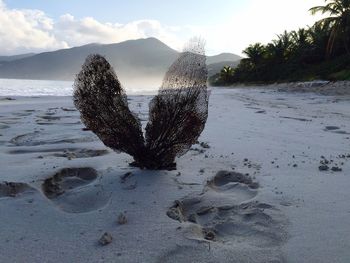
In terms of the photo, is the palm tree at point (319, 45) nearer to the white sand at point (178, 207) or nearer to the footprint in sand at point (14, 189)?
the white sand at point (178, 207)

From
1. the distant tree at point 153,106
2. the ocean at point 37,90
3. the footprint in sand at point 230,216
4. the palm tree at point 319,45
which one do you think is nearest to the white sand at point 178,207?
the footprint in sand at point 230,216

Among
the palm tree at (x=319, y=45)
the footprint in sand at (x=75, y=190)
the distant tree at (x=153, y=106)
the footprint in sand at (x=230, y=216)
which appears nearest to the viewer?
the footprint in sand at (x=230, y=216)

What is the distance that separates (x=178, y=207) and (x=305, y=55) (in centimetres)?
4431

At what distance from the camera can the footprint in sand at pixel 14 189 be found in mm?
3312

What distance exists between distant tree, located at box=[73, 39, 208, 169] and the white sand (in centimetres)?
30

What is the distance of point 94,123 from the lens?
3.88 metres

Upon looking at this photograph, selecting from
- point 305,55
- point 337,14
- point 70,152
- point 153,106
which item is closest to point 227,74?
point 305,55

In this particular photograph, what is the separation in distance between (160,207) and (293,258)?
1.09 m

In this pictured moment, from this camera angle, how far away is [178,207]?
123 inches

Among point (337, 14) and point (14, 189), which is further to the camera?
point (337, 14)

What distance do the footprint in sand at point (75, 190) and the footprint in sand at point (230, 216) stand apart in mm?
639

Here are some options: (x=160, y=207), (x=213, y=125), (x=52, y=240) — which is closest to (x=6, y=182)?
(x=52, y=240)

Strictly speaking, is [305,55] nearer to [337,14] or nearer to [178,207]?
[337,14]

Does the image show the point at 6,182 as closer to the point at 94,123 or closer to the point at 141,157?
the point at 94,123
